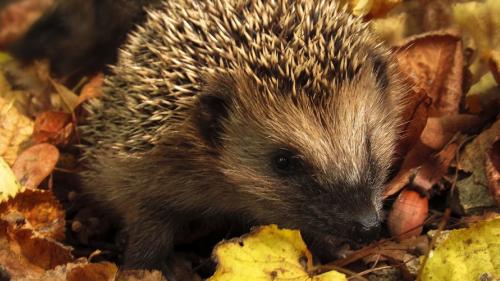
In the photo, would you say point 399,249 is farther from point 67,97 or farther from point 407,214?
point 67,97

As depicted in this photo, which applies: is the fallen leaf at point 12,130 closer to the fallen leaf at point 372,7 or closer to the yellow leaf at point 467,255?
the fallen leaf at point 372,7

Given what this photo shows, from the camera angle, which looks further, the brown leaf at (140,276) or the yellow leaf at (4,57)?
the yellow leaf at (4,57)

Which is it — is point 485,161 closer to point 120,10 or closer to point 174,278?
point 174,278

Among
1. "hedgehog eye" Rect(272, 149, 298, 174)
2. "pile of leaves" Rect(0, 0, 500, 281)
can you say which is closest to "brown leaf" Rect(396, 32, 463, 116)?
"pile of leaves" Rect(0, 0, 500, 281)

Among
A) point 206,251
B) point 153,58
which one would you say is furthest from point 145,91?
point 206,251

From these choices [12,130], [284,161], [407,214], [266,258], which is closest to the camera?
[266,258]

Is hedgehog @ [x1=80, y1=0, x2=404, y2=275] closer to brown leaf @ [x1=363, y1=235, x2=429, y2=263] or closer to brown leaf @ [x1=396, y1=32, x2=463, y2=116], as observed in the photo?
brown leaf @ [x1=363, y1=235, x2=429, y2=263]

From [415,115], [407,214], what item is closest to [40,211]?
[407,214]

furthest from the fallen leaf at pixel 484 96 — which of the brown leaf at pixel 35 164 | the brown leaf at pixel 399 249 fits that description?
the brown leaf at pixel 35 164
